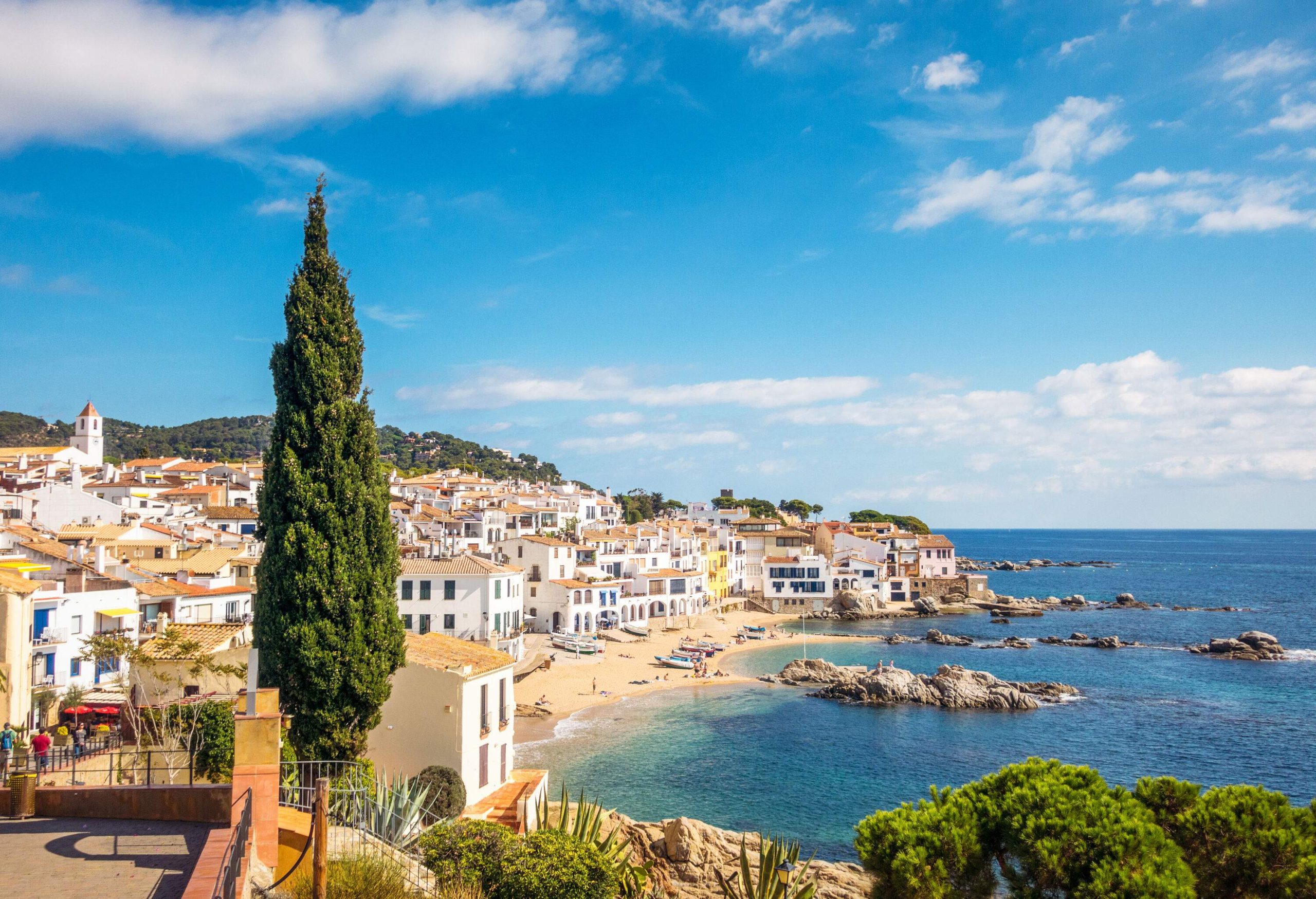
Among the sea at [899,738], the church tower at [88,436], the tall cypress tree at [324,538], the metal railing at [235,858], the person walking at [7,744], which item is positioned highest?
the church tower at [88,436]

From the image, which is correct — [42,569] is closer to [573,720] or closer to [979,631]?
[573,720]

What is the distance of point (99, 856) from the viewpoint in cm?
1015

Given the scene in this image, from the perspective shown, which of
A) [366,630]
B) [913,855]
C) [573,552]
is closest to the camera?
[913,855]

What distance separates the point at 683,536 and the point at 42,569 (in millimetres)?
70113

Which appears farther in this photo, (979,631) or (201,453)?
(201,453)

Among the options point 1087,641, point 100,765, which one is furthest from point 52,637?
point 1087,641

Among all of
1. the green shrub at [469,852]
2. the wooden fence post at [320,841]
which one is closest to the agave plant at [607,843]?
the green shrub at [469,852]

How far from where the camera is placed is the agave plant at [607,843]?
682 inches

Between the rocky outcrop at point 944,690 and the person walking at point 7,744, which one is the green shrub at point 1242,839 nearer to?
the person walking at point 7,744

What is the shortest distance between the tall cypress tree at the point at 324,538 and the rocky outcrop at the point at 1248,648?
7486 centimetres

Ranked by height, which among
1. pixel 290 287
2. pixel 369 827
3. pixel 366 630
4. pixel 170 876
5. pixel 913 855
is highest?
pixel 290 287

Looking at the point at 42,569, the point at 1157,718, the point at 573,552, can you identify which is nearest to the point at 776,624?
the point at 573,552

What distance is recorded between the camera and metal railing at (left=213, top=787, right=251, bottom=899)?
8375mm

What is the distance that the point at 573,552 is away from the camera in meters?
73.1
